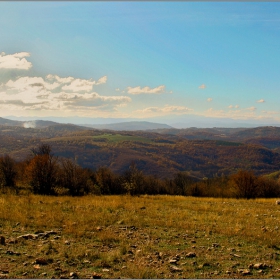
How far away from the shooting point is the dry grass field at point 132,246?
248 inches

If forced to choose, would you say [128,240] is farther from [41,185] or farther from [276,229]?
[41,185]

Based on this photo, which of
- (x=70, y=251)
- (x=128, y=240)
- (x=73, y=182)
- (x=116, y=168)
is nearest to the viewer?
(x=70, y=251)

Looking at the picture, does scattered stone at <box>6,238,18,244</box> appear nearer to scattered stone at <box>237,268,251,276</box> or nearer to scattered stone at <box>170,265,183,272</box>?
scattered stone at <box>170,265,183,272</box>

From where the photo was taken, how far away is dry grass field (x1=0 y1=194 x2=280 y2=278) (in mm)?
6301

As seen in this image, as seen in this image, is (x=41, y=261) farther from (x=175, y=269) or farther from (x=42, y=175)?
(x=42, y=175)

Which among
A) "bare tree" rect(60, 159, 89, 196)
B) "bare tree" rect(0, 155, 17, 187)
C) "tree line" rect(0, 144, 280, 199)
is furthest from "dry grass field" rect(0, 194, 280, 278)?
"bare tree" rect(0, 155, 17, 187)

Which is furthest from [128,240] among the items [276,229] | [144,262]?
[276,229]

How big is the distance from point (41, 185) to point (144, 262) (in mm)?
22851

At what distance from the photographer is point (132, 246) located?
27.2ft

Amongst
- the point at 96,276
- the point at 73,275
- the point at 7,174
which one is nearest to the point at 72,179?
the point at 7,174

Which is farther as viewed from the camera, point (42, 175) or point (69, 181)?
point (69, 181)

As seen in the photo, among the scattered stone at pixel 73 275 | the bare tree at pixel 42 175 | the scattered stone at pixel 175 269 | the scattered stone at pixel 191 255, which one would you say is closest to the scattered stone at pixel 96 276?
the scattered stone at pixel 73 275

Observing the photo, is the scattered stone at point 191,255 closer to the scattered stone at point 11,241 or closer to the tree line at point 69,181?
the scattered stone at point 11,241

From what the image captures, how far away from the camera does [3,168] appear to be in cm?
3238
